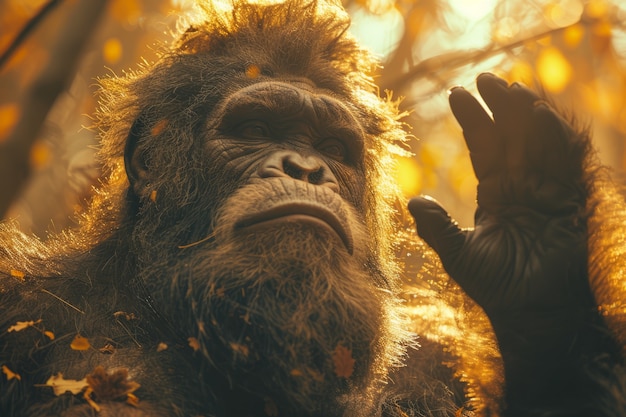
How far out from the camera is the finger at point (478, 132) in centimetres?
306

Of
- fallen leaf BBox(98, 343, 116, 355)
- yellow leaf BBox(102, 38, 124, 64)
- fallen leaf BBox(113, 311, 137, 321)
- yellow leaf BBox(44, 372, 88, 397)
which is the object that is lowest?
yellow leaf BBox(44, 372, 88, 397)

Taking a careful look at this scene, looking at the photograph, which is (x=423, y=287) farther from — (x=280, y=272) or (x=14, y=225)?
(x=14, y=225)

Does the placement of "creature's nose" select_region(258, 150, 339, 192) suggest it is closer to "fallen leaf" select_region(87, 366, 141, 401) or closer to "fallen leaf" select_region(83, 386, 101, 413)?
"fallen leaf" select_region(87, 366, 141, 401)

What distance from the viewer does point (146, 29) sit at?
8.52 meters

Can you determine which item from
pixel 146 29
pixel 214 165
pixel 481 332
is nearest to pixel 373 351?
pixel 481 332

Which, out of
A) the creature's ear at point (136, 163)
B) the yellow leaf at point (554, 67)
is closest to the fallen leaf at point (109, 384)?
the creature's ear at point (136, 163)

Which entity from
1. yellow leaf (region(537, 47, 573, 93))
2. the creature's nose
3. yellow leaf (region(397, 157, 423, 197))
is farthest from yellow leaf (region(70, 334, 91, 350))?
yellow leaf (region(537, 47, 573, 93))

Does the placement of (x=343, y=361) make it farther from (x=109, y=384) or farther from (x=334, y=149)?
(x=334, y=149)

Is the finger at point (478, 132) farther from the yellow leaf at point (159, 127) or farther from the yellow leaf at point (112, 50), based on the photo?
the yellow leaf at point (112, 50)

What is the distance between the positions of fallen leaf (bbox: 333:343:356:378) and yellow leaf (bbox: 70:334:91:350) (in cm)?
115

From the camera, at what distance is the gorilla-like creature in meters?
2.85

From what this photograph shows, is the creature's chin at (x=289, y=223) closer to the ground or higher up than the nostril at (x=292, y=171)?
closer to the ground

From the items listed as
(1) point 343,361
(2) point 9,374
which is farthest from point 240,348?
(2) point 9,374

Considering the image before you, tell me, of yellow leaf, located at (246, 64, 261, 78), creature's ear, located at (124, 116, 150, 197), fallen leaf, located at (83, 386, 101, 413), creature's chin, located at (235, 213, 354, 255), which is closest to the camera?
fallen leaf, located at (83, 386, 101, 413)
